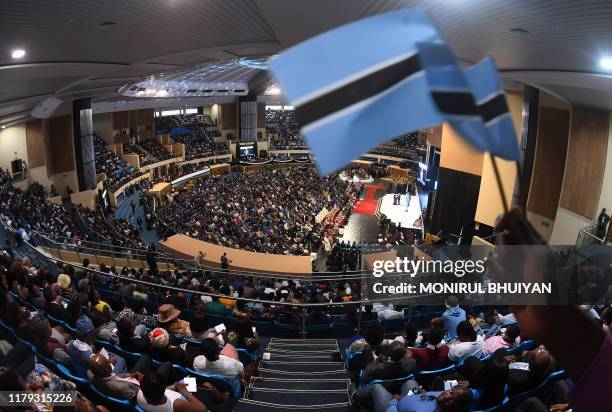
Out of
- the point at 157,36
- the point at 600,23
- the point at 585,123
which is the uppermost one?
the point at 157,36

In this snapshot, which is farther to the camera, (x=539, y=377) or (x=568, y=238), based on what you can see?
(x=568, y=238)

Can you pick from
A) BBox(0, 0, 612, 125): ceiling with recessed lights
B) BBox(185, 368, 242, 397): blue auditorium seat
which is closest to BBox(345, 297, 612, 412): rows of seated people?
BBox(185, 368, 242, 397): blue auditorium seat

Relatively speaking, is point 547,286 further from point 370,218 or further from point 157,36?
point 370,218

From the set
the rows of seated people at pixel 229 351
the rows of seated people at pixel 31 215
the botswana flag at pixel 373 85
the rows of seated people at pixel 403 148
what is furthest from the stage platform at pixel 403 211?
the botswana flag at pixel 373 85

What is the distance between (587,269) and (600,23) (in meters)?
4.82

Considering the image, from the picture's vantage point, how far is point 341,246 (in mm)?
17594

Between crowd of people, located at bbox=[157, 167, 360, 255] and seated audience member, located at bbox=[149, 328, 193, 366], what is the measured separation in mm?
13313

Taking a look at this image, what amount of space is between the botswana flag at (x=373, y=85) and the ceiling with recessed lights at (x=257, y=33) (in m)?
4.79

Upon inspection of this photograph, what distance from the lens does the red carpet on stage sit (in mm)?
29194

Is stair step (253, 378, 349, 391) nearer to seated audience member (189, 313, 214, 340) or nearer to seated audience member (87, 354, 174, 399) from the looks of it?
seated audience member (189, 313, 214, 340)

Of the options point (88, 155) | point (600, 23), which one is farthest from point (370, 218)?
point (600, 23)

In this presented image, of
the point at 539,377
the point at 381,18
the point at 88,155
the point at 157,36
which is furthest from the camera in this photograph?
the point at 88,155

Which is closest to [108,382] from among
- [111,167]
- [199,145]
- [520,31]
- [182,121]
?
[520,31]

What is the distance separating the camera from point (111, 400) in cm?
340
